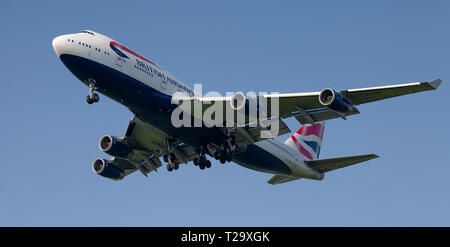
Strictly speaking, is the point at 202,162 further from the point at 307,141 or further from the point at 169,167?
the point at 307,141

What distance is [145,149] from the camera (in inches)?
1510

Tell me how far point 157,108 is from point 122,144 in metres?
6.94

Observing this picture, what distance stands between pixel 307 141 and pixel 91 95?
20.8 meters

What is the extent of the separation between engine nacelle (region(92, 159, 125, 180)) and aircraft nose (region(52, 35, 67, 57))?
1319cm

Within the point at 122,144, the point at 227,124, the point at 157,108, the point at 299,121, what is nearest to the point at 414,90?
the point at 299,121

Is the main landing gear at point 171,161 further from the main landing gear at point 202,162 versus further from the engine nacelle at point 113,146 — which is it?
the engine nacelle at point 113,146

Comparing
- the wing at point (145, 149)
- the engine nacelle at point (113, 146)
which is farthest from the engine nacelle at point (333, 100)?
the engine nacelle at point (113, 146)

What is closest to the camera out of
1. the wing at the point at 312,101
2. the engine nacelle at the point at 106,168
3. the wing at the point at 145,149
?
the wing at the point at 312,101

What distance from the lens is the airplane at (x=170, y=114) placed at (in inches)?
1183

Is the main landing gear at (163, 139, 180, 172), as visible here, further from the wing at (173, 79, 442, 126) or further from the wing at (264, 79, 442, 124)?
the wing at (264, 79, 442, 124)

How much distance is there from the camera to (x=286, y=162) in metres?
39.5

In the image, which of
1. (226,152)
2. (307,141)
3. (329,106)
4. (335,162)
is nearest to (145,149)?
(226,152)

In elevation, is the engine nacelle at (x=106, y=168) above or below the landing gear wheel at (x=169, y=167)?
above

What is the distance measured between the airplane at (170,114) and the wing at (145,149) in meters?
0.07
